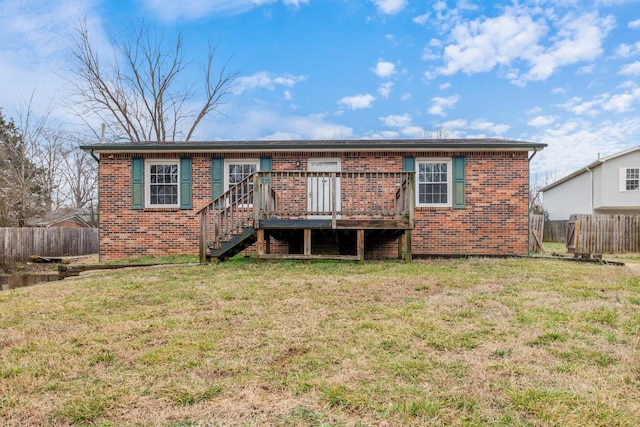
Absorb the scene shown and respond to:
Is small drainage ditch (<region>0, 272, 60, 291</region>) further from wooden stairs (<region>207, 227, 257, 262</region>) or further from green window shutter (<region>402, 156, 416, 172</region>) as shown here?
green window shutter (<region>402, 156, 416, 172</region>)

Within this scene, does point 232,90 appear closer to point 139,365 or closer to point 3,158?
point 3,158

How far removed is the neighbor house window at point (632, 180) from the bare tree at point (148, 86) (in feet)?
71.5

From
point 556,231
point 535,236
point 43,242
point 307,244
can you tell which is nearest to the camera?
point 307,244

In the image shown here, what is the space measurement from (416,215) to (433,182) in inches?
41.5

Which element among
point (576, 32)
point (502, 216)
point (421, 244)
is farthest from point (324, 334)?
point (576, 32)

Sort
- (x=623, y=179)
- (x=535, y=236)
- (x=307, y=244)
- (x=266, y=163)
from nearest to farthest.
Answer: (x=307, y=244) → (x=266, y=163) → (x=535, y=236) → (x=623, y=179)

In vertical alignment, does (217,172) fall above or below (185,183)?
above

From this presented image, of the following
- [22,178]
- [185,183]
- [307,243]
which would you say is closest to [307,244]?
[307,243]

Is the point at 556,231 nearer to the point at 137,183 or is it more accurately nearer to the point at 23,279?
the point at 137,183

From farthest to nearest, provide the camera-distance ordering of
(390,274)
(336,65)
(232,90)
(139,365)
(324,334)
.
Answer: (232,90)
(336,65)
(390,274)
(324,334)
(139,365)

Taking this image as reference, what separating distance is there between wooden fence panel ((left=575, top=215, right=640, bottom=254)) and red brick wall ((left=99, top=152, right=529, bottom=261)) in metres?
5.20

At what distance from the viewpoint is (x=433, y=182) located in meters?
10.0

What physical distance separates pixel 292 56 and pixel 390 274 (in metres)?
14.5

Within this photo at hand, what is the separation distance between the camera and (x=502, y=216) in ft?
32.4
